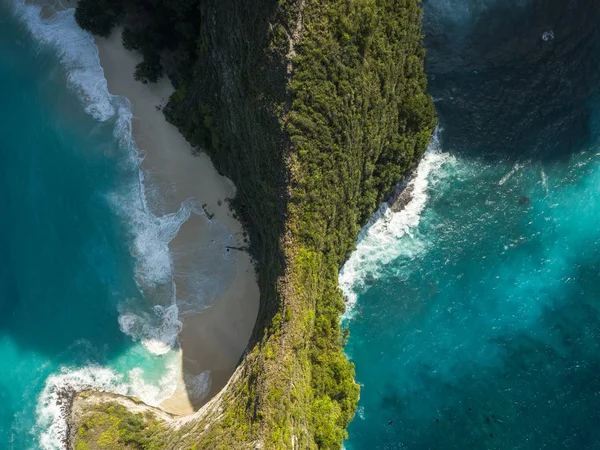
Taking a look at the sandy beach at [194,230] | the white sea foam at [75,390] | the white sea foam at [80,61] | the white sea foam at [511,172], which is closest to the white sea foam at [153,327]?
the sandy beach at [194,230]

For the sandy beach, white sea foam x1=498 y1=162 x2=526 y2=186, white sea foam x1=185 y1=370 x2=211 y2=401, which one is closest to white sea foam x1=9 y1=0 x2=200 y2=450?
the sandy beach

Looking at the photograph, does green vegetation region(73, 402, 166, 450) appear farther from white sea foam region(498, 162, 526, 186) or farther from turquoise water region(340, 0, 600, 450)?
white sea foam region(498, 162, 526, 186)

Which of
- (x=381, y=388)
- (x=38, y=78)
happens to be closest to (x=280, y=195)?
(x=381, y=388)

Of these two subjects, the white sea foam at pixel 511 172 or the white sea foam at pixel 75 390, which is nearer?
the white sea foam at pixel 75 390

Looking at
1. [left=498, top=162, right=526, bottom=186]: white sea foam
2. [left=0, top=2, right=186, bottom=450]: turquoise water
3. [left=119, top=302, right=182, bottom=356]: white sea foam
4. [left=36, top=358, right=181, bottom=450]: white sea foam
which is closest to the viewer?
[left=36, top=358, right=181, bottom=450]: white sea foam

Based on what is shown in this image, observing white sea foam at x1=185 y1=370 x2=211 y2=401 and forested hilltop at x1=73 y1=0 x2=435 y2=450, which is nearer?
forested hilltop at x1=73 y1=0 x2=435 y2=450

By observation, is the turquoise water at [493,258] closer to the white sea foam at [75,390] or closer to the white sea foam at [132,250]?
the white sea foam at [132,250]
